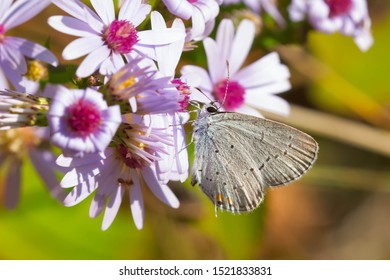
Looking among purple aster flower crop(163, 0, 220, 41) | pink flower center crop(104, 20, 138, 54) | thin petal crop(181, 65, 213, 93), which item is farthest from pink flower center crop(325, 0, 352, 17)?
pink flower center crop(104, 20, 138, 54)

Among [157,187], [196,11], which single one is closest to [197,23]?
[196,11]

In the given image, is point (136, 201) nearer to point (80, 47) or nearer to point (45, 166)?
point (80, 47)

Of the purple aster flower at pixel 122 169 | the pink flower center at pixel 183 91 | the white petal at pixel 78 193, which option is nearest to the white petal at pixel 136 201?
the purple aster flower at pixel 122 169

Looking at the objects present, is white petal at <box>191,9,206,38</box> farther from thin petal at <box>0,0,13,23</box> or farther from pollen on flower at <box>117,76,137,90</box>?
thin petal at <box>0,0,13,23</box>

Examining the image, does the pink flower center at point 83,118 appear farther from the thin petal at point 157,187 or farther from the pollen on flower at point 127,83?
the thin petal at point 157,187

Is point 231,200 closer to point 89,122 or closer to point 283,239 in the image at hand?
point 89,122
